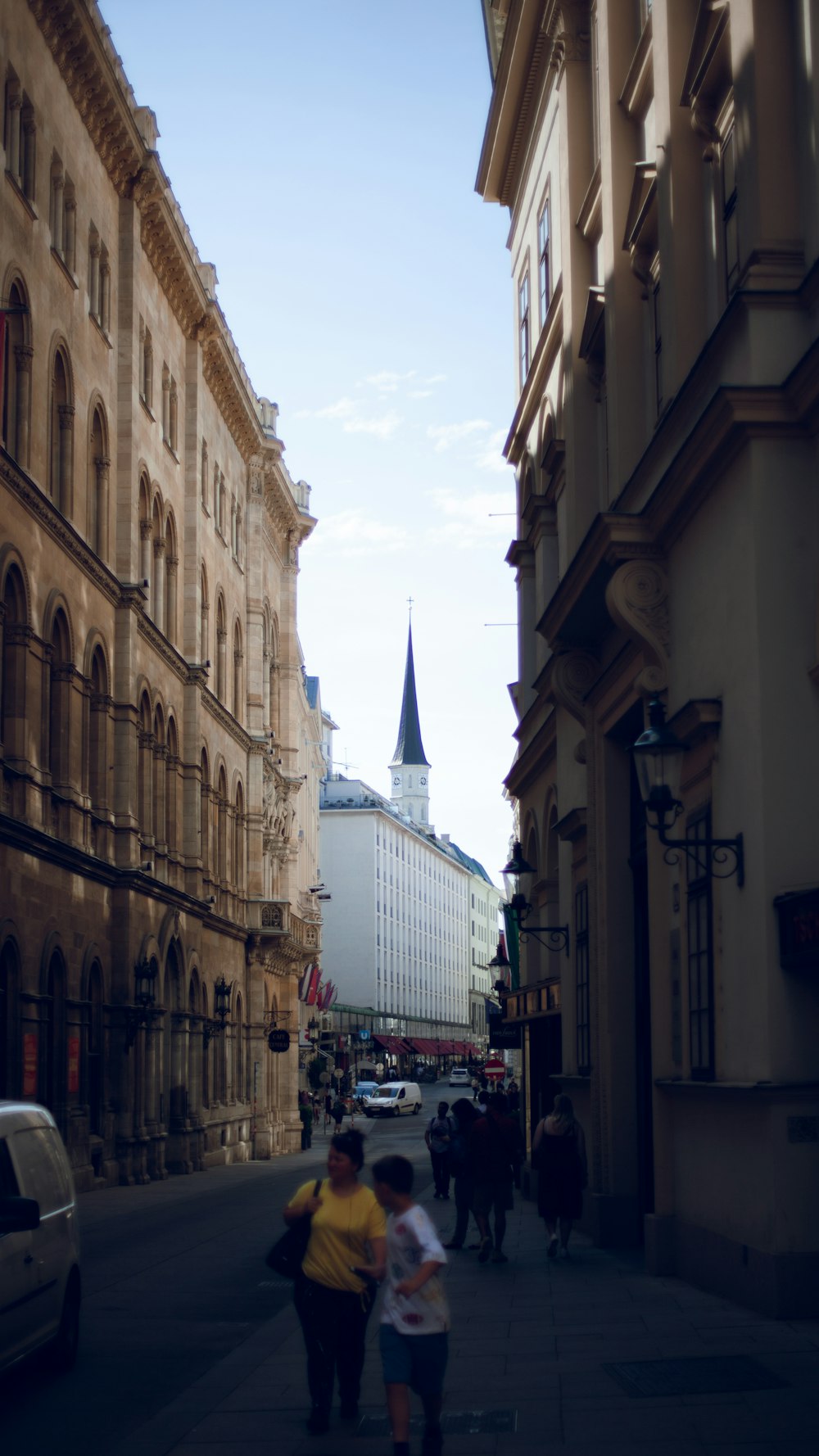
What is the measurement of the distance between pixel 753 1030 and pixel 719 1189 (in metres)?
1.76

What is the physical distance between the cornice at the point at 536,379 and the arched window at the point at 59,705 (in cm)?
870

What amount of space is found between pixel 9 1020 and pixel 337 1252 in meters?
19.9

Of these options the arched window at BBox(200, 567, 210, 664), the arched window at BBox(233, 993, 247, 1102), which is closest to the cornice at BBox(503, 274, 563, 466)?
the arched window at BBox(200, 567, 210, 664)

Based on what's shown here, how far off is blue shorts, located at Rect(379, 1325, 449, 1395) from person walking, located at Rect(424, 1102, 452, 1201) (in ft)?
59.4

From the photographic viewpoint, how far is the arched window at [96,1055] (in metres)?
34.5

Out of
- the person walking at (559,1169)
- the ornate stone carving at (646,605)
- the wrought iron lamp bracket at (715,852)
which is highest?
the ornate stone carving at (646,605)

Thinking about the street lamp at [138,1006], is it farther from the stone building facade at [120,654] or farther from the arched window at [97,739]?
the arched window at [97,739]

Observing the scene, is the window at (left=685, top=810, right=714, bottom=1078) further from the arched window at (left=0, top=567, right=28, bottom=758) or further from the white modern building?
the white modern building

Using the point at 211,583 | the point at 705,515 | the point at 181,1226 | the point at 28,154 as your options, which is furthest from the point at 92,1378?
the point at 211,583

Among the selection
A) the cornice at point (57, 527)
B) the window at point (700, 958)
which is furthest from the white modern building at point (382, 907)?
the window at point (700, 958)

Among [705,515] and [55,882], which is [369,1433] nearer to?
[705,515]

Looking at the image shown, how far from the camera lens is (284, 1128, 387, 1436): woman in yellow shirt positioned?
366 inches

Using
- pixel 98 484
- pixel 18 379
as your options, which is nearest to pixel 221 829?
pixel 98 484

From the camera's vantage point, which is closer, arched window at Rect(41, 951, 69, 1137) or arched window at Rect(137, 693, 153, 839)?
arched window at Rect(41, 951, 69, 1137)
